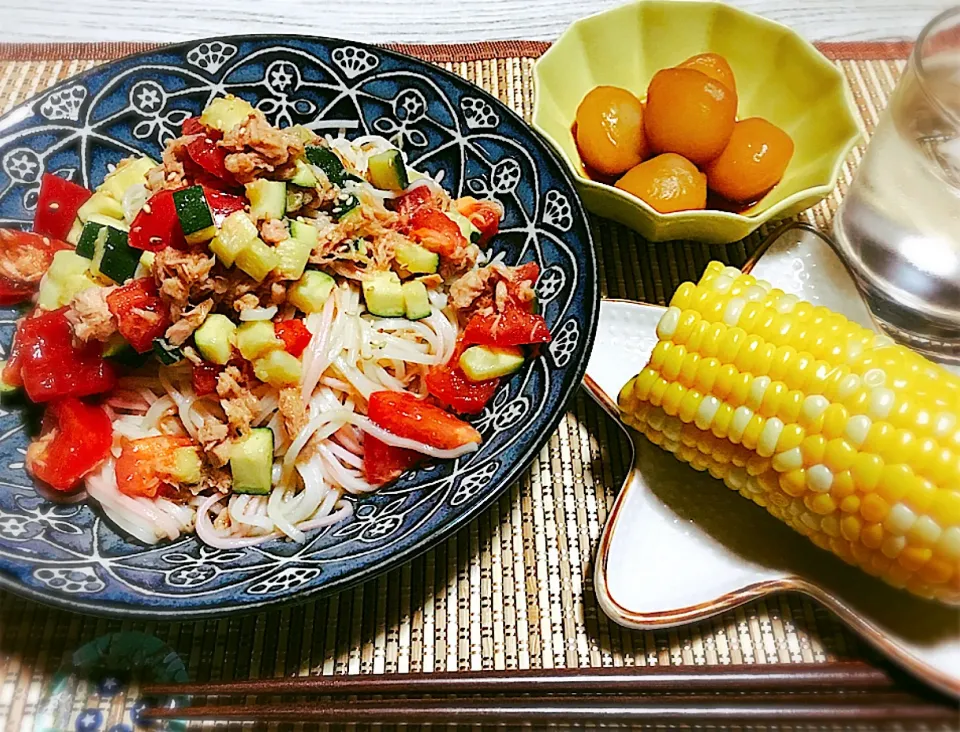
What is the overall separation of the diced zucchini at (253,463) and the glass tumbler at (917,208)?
1.71m

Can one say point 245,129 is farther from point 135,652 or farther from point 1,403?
point 135,652

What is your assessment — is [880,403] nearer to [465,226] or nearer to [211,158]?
[465,226]

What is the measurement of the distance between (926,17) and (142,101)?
2562mm

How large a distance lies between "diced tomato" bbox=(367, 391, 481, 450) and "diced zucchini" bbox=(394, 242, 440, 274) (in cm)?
33

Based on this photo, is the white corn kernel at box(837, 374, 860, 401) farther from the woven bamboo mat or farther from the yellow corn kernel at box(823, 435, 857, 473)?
the woven bamboo mat

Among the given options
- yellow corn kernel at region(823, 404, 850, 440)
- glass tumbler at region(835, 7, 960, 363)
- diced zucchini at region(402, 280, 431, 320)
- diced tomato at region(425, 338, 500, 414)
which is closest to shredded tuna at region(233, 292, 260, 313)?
diced zucchini at region(402, 280, 431, 320)

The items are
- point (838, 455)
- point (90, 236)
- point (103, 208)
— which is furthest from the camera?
point (103, 208)

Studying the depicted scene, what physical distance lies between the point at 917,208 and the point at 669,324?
37.5 inches

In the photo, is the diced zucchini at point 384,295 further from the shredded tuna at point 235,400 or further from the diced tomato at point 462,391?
the shredded tuna at point 235,400

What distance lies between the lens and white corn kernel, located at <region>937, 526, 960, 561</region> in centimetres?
137

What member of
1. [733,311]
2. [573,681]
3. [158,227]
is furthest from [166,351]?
[733,311]

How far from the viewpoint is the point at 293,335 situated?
5.76 ft

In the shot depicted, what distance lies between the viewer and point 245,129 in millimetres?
1707

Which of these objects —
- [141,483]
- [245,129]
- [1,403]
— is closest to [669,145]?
[245,129]
